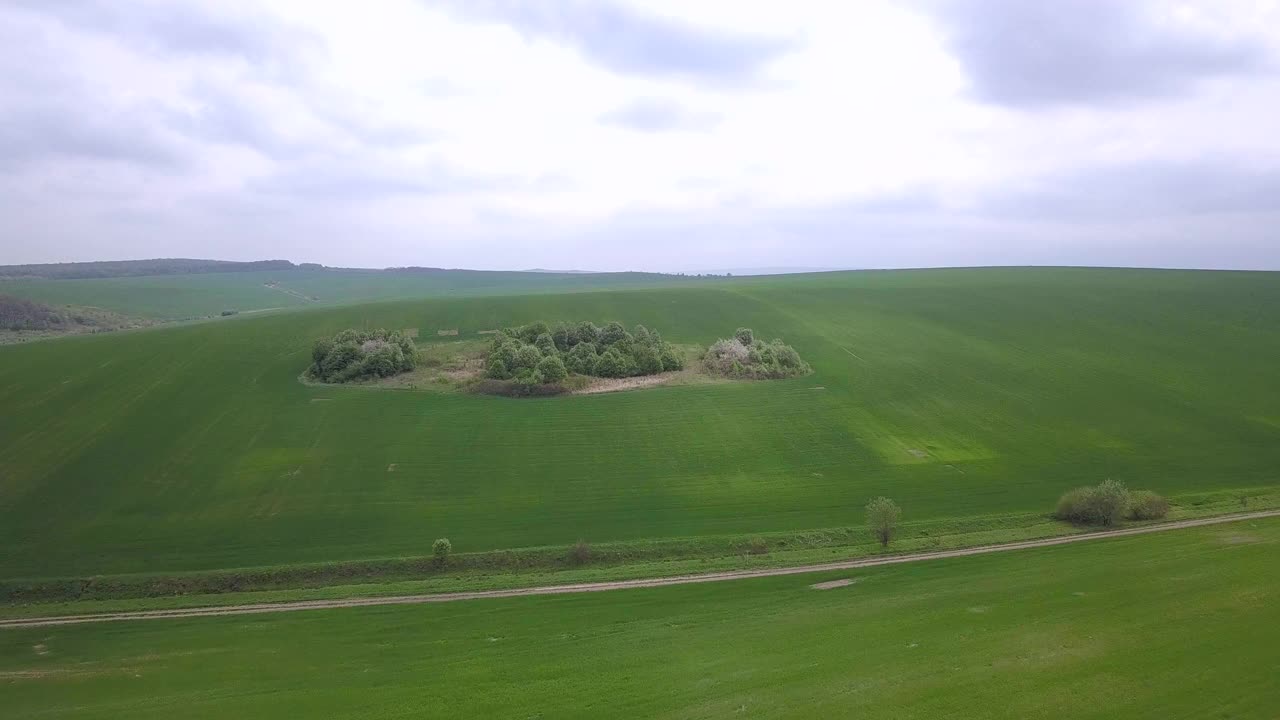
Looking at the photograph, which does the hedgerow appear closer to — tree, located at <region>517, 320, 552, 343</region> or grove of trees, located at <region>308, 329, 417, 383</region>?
tree, located at <region>517, 320, 552, 343</region>

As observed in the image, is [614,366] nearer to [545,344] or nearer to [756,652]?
[545,344]

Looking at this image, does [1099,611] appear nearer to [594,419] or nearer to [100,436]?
[594,419]

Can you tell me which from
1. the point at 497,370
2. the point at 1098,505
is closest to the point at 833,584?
the point at 1098,505

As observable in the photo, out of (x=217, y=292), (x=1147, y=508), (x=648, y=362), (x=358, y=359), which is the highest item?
(x=217, y=292)

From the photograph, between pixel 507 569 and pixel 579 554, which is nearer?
pixel 507 569

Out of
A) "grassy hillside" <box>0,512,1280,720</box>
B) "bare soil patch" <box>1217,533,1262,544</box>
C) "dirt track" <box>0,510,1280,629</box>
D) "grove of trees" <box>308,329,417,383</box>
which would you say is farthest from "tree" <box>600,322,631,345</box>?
"bare soil patch" <box>1217,533,1262,544</box>

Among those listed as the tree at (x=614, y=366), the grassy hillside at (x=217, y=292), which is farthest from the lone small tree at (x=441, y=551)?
the grassy hillside at (x=217, y=292)
